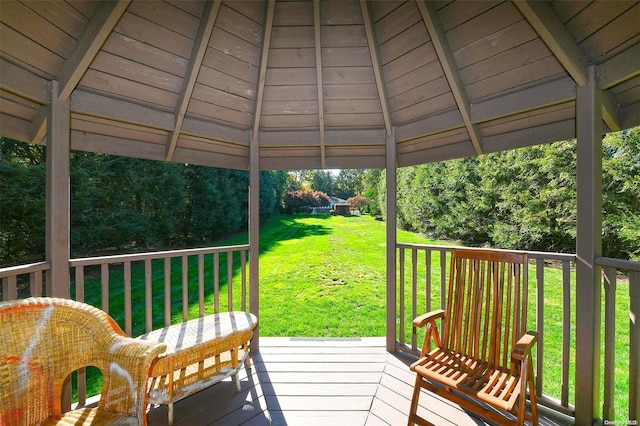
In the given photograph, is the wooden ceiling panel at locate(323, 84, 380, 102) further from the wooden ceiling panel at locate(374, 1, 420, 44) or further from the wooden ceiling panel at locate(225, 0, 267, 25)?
the wooden ceiling panel at locate(225, 0, 267, 25)

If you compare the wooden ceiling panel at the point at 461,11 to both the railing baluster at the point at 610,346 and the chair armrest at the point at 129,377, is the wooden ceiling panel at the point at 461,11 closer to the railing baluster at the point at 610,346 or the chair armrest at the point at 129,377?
the railing baluster at the point at 610,346

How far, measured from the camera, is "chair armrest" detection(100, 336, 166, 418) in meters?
1.32

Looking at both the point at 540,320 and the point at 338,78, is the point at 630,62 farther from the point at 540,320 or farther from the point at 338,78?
the point at 338,78

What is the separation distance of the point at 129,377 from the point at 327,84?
2583 mm

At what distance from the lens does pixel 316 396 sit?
7.19ft

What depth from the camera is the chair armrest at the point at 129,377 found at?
132cm

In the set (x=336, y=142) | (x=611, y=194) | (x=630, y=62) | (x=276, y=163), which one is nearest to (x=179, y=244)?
(x=276, y=163)

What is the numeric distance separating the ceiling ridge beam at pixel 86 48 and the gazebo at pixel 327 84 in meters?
0.01

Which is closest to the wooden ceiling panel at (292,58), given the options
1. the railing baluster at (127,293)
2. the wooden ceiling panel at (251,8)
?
the wooden ceiling panel at (251,8)

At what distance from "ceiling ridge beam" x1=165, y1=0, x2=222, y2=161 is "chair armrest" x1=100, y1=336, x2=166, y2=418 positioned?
181 centimetres

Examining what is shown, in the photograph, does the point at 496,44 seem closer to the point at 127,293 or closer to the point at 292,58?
the point at 292,58

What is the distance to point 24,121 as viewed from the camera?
199 centimetres

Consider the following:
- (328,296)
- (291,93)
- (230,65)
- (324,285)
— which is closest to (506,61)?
(291,93)

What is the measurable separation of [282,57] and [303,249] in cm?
747
